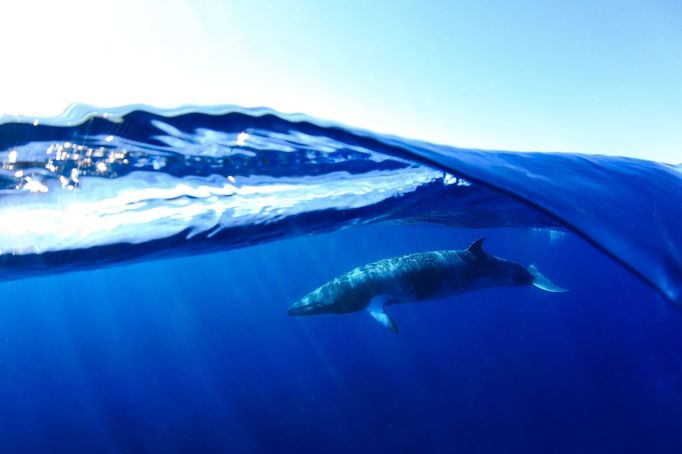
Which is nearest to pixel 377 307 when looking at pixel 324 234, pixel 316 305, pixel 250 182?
pixel 316 305

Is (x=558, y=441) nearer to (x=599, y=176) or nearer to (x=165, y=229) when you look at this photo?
(x=599, y=176)

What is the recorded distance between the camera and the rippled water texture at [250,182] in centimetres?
491

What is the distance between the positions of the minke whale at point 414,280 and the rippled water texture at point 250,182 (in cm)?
165

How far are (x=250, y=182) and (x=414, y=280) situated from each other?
4.72 meters

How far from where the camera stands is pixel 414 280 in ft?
31.7

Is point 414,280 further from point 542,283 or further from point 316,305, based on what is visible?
point 542,283

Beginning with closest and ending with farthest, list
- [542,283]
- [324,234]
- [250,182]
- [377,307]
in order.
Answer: [250,182] < [377,307] < [542,283] < [324,234]

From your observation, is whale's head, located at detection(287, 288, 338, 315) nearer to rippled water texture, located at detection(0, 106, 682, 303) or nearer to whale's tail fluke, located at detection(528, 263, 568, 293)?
rippled water texture, located at detection(0, 106, 682, 303)

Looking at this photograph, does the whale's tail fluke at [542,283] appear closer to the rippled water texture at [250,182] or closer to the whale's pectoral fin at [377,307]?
the rippled water texture at [250,182]

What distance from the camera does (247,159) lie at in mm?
6262

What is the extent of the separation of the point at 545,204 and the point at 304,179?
4270mm

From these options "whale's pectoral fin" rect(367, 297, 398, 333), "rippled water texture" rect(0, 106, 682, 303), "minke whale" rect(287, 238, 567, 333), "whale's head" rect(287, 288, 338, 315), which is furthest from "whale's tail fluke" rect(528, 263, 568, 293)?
"whale's head" rect(287, 288, 338, 315)

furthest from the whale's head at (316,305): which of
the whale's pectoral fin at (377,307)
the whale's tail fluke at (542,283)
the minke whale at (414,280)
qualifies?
the whale's tail fluke at (542,283)

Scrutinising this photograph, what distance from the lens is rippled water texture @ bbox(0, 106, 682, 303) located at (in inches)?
193
